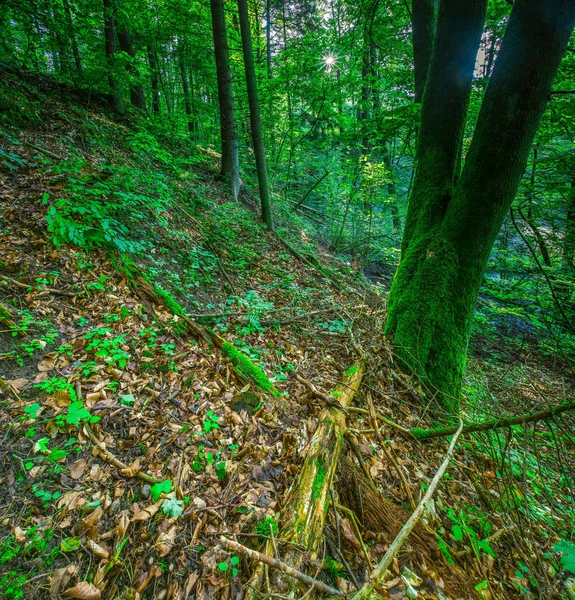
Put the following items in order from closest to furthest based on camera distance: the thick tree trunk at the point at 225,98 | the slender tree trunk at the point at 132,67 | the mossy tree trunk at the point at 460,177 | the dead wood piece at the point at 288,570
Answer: the dead wood piece at the point at 288,570
the mossy tree trunk at the point at 460,177
the slender tree trunk at the point at 132,67
the thick tree trunk at the point at 225,98

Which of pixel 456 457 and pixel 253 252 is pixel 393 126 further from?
pixel 456 457

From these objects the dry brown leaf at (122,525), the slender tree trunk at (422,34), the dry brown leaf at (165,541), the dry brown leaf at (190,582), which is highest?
the slender tree trunk at (422,34)

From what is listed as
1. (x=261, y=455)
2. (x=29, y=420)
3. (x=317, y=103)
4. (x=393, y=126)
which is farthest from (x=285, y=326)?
(x=317, y=103)

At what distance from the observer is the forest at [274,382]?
75.8 inches

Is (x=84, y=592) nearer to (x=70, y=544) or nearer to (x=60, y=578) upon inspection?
(x=60, y=578)

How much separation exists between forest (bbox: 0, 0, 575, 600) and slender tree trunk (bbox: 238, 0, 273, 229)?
6.64 ft

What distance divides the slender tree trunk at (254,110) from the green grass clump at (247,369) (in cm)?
535

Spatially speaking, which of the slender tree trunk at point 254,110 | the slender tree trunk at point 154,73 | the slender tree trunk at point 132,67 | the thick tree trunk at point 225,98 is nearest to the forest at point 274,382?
the slender tree trunk at point 132,67

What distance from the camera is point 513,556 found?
2254 millimetres

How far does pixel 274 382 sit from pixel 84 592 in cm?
224

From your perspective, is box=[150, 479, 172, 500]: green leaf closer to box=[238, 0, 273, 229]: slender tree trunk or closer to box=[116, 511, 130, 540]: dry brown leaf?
box=[116, 511, 130, 540]: dry brown leaf

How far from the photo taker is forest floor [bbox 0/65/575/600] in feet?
6.17

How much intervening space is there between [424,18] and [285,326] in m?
5.78

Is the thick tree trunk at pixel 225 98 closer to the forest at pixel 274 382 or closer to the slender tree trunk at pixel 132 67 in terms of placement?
Answer: the slender tree trunk at pixel 132 67
